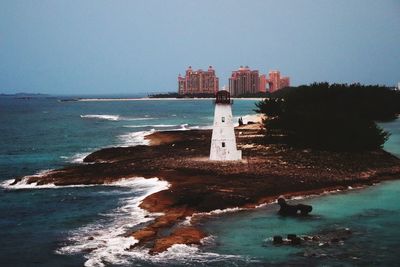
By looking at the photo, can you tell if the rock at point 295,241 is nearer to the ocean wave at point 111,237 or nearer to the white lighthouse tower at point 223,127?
the ocean wave at point 111,237

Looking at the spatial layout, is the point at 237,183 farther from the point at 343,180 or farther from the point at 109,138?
the point at 109,138

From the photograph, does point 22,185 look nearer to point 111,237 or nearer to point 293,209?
point 111,237

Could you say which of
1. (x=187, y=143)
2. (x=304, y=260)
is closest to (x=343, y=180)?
(x=304, y=260)

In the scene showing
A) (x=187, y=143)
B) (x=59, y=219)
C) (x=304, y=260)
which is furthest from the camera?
(x=187, y=143)

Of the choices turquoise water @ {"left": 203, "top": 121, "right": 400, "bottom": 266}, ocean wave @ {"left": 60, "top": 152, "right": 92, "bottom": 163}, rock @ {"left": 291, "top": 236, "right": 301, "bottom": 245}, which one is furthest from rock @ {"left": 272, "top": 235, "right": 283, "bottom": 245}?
ocean wave @ {"left": 60, "top": 152, "right": 92, "bottom": 163}

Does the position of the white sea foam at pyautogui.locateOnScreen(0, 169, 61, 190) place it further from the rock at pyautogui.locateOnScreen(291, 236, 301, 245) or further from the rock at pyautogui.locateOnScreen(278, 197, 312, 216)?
the rock at pyautogui.locateOnScreen(291, 236, 301, 245)

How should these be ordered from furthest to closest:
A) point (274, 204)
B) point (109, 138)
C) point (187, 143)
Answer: point (109, 138) → point (187, 143) → point (274, 204)

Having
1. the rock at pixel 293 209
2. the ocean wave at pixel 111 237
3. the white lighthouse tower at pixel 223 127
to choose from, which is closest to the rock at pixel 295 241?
the rock at pixel 293 209

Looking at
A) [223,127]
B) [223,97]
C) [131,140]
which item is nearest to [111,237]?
[223,127]
